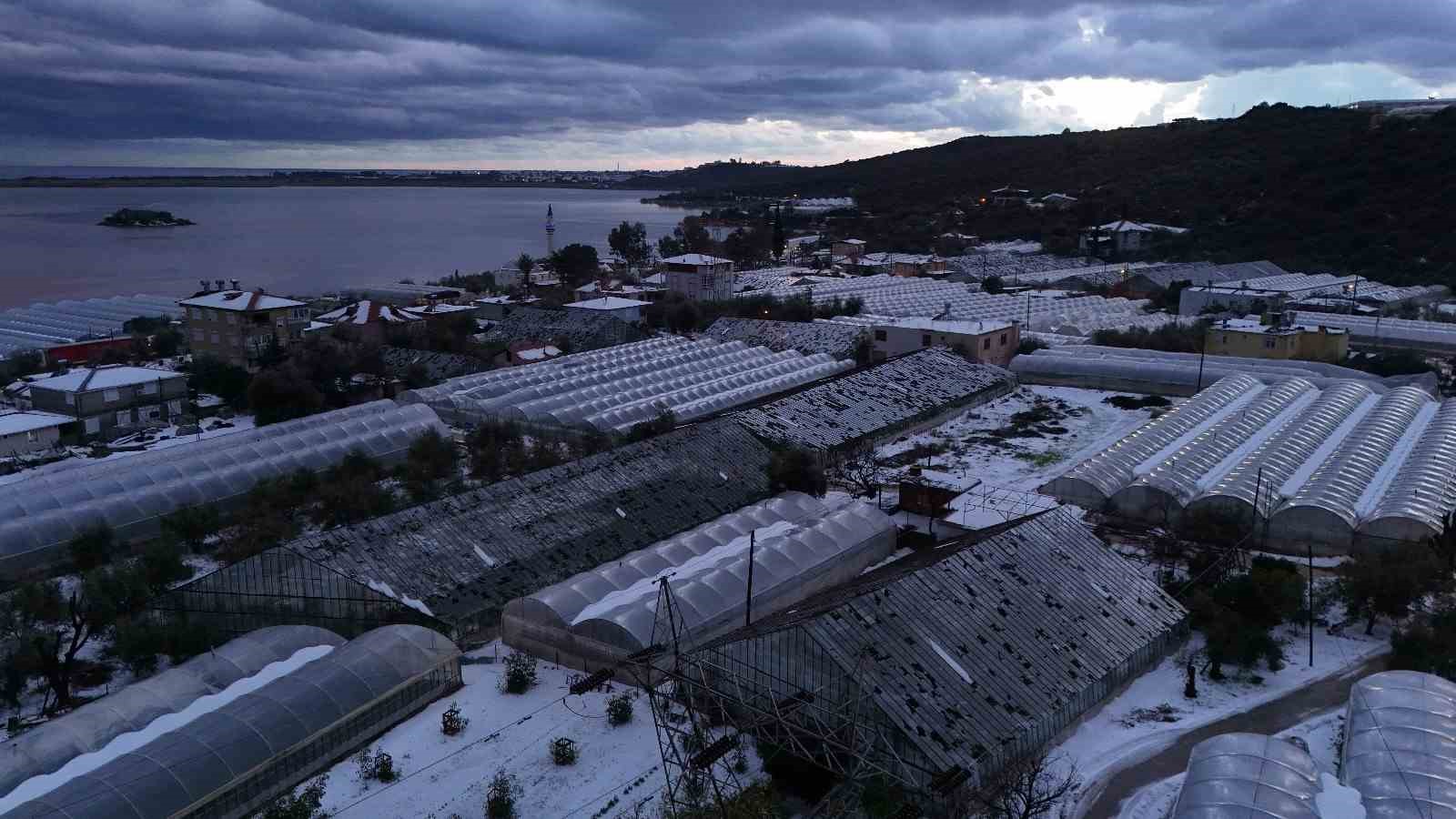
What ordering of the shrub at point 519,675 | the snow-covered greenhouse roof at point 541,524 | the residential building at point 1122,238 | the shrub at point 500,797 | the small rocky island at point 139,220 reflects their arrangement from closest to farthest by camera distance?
the shrub at point 500,797 < the shrub at point 519,675 < the snow-covered greenhouse roof at point 541,524 < the residential building at point 1122,238 < the small rocky island at point 139,220

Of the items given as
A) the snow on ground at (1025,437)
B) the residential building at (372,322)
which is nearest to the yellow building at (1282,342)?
the snow on ground at (1025,437)

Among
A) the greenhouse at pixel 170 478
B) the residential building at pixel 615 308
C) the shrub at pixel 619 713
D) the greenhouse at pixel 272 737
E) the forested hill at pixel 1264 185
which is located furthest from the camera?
the forested hill at pixel 1264 185

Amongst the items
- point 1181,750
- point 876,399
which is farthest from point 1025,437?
point 1181,750

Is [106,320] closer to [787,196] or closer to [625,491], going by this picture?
[625,491]

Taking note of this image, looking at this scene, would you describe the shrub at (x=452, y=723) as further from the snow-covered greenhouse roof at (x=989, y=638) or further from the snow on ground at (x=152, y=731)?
the snow-covered greenhouse roof at (x=989, y=638)

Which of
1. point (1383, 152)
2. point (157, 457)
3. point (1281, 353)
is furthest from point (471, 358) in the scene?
point (1383, 152)

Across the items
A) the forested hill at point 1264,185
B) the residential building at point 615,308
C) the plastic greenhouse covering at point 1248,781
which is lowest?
the plastic greenhouse covering at point 1248,781
